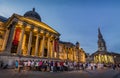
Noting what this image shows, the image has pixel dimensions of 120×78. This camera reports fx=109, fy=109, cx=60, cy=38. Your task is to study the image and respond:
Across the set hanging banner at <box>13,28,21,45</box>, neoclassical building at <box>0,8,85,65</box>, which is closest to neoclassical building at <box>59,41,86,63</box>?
neoclassical building at <box>0,8,85,65</box>

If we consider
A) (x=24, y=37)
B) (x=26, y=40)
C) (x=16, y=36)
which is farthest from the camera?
(x=26, y=40)

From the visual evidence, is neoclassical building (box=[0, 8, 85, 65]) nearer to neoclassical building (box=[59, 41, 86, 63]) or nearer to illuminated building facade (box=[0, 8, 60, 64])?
illuminated building facade (box=[0, 8, 60, 64])

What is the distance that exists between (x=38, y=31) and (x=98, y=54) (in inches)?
3181

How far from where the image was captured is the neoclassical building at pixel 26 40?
89.0 feet

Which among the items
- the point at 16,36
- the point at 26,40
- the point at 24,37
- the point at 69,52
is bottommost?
the point at 69,52

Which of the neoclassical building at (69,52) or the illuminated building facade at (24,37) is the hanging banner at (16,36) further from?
the neoclassical building at (69,52)

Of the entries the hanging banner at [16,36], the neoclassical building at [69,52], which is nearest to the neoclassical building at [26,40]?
the hanging banner at [16,36]

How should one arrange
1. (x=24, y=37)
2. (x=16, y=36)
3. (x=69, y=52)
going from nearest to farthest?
1. (x=16, y=36)
2. (x=24, y=37)
3. (x=69, y=52)

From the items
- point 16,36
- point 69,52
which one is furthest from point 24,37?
point 69,52

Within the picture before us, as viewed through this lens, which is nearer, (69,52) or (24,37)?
(24,37)

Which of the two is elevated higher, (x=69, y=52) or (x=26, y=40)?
(x=26, y=40)

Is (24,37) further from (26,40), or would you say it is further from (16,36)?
(16,36)

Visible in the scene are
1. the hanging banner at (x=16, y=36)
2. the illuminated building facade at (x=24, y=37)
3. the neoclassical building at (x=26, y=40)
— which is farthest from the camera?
the hanging banner at (x=16, y=36)

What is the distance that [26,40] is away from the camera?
37.3 meters
